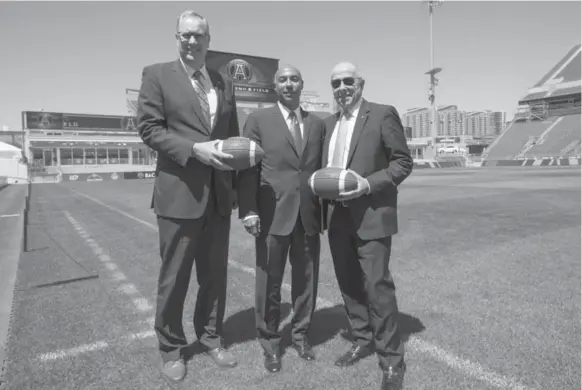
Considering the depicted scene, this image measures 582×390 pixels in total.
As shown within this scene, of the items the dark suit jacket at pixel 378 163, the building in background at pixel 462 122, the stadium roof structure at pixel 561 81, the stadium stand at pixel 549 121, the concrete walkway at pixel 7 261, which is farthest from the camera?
the building in background at pixel 462 122

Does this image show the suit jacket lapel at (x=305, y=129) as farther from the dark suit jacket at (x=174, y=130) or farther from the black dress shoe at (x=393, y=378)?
the black dress shoe at (x=393, y=378)

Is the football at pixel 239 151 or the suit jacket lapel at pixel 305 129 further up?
the suit jacket lapel at pixel 305 129

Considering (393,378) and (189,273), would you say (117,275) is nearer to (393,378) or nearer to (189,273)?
(189,273)

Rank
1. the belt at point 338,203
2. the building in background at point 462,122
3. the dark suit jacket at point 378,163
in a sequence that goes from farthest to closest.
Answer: the building in background at point 462,122 → the belt at point 338,203 → the dark suit jacket at point 378,163

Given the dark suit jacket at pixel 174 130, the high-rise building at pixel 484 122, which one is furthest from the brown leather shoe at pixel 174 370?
the high-rise building at pixel 484 122

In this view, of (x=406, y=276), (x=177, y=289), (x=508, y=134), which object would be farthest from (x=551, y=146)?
(x=177, y=289)

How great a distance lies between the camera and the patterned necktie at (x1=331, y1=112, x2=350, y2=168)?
3104mm

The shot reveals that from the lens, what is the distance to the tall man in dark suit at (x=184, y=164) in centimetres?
282

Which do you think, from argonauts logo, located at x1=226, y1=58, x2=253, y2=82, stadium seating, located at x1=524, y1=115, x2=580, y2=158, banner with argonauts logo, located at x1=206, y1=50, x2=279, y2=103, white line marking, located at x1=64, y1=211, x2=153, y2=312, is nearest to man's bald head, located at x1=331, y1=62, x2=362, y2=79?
white line marking, located at x1=64, y1=211, x2=153, y2=312

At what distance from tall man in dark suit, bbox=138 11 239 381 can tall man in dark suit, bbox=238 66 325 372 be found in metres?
0.22

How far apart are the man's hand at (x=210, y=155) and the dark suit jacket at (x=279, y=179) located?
39 centimetres

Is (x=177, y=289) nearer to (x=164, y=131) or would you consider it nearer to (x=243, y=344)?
(x=243, y=344)

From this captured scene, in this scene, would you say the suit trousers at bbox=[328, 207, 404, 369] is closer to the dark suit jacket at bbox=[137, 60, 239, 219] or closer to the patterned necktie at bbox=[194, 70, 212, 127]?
the dark suit jacket at bbox=[137, 60, 239, 219]

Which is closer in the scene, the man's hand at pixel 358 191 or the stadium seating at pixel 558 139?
the man's hand at pixel 358 191
